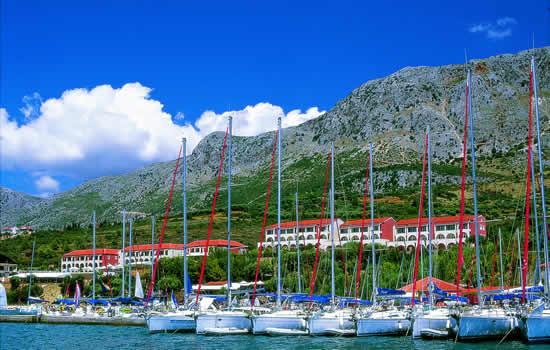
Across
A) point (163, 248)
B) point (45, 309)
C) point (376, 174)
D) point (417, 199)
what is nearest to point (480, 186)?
point (417, 199)

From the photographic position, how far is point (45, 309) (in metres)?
65.4

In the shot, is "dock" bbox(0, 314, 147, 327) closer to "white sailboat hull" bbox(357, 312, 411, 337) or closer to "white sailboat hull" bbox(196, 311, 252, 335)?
"white sailboat hull" bbox(196, 311, 252, 335)

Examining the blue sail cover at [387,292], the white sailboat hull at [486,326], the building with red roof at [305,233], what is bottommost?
the white sailboat hull at [486,326]

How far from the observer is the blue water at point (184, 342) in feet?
123

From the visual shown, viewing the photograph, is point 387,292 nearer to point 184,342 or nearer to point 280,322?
point 280,322

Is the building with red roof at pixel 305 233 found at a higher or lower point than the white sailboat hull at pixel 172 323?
higher

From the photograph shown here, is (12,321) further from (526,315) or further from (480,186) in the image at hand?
(480,186)

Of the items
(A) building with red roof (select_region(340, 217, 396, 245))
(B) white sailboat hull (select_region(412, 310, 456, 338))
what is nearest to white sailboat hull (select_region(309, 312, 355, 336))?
(B) white sailboat hull (select_region(412, 310, 456, 338))

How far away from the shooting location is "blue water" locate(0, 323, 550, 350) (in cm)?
3759

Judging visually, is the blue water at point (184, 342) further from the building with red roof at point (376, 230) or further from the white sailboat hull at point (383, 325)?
the building with red roof at point (376, 230)

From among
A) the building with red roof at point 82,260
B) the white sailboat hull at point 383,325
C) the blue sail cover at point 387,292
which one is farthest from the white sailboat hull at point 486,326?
the building with red roof at point 82,260

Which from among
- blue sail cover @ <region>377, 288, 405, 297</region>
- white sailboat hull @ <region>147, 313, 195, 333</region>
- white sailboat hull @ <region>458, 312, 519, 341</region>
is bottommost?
white sailboat hull @ <region>147, 313, 195, 333</region>

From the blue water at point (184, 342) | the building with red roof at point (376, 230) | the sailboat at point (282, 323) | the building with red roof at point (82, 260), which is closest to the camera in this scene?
the blue water at point (184, 342)

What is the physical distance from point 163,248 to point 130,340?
221ft
